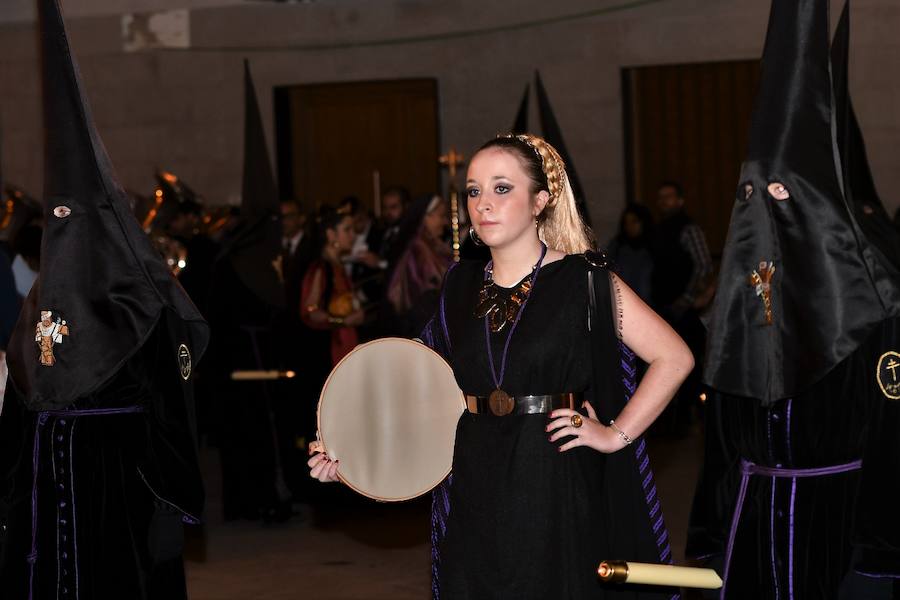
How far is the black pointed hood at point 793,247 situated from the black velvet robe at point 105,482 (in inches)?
75.1

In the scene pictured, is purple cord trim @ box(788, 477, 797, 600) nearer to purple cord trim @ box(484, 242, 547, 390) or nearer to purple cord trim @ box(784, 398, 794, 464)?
purple cord trim @ box(784, 398, 794, 464)

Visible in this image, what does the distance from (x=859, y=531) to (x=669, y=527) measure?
11.3 ft

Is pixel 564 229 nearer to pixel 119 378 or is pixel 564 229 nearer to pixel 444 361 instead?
pixel 444 361

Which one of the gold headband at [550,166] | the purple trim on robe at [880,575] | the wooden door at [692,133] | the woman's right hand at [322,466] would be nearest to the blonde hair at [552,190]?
the gold headband at [550,166]

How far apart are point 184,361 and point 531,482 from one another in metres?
→ 1.74

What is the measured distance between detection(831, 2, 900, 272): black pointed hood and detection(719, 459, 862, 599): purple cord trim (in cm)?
Answer: 62

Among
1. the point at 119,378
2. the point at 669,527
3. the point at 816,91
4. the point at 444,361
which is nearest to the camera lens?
the point at 444,361

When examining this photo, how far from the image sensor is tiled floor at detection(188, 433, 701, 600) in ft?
21.4

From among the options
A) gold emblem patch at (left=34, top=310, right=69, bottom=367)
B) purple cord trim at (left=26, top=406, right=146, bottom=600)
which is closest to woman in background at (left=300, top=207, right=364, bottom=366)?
purple cord trim at (left=26, top=406, right=146, bottom=600)

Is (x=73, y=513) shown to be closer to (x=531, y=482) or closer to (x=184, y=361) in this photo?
(x=184, y=361)

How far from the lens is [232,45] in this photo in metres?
15.6

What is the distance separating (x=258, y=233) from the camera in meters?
8.37

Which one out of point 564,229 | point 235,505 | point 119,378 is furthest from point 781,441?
point 235,505

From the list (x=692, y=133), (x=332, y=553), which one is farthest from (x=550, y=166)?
(x=692, y=133)
